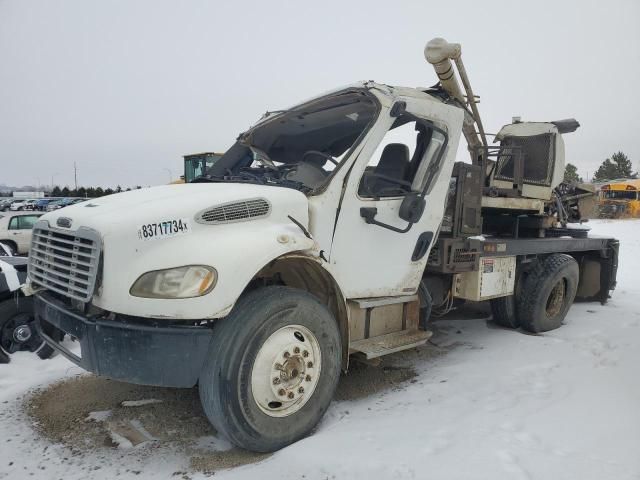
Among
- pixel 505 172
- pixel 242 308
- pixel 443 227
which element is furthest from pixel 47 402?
pixel 505 172

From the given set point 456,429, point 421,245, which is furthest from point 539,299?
point 456,429

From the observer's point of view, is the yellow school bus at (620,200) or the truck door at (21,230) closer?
the truck door at (21,230)

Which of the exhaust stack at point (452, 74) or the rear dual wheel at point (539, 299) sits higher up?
the exhaust stack at point (452, 74)

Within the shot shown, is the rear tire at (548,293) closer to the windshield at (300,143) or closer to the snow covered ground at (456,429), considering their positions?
the snow covered ground at (456,429)

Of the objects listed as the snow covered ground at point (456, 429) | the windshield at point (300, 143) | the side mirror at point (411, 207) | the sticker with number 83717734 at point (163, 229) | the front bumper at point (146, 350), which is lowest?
the snow covered ground at point (456, 429)

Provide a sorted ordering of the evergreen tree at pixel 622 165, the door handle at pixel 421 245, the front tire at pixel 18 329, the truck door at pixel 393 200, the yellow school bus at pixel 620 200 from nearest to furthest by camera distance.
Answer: the truck door at pixel 393 200 < the door handle at pixel 421 245 < the front tire at pixel 18 329 < the yellow school bus at pixel 620 200 < the evergreen tree at pixel 622 165

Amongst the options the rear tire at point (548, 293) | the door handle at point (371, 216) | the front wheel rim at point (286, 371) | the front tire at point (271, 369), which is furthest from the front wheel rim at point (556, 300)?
the front wheel rim at point (286, 371)

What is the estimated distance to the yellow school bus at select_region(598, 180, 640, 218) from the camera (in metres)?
28.8

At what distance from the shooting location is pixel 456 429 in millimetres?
3215

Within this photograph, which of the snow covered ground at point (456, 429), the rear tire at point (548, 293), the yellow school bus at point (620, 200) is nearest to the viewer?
the snow covered ground at point (456, 429)

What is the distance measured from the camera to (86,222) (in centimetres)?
295

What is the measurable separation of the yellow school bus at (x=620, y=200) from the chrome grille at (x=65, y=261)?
3124 cm

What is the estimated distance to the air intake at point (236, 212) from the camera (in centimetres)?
303

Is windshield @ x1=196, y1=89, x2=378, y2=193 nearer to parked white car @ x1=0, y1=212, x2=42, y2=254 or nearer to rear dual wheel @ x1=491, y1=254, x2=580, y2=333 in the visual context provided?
rear dual wheel @ x1=491, y1=254, x2=580, y2=333
